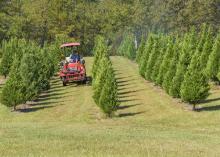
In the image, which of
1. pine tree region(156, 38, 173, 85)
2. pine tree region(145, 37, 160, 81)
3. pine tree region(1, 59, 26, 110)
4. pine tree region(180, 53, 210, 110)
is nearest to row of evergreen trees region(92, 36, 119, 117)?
pine tree region(180, 53, 210, 110)

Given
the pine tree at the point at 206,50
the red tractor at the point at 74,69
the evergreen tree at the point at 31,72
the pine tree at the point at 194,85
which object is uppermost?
the pine tree at the point at 194,85

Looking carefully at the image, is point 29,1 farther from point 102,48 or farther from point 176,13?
point 102,48

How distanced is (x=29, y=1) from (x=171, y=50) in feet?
224

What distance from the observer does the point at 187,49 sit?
104 feet

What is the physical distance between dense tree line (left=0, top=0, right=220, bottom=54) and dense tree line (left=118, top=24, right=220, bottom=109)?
29.5 m

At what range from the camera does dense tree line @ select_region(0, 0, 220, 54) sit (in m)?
76.9

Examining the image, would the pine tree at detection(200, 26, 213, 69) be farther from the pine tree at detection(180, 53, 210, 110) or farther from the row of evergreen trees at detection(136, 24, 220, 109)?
the pine tree at detection(180, 53, 210, 110)

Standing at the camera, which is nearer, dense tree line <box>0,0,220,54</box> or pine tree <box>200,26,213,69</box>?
pine tree <box>200,26,213,69</box>

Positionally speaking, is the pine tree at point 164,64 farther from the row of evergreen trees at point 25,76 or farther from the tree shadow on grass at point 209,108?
the row of evergreen trees at point 25,76

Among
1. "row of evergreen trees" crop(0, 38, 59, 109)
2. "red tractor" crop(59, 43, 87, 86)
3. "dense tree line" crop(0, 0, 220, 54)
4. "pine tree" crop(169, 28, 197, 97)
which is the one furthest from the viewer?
"dense tree line" crop(0, 0, 220, 54)

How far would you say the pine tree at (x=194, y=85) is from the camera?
28.8m

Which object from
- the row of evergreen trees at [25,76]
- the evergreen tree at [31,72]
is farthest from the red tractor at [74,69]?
the evergreen tree at [31,72]

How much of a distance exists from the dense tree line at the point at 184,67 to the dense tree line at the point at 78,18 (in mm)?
29549

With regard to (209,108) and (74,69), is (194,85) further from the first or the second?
(74,69)
